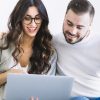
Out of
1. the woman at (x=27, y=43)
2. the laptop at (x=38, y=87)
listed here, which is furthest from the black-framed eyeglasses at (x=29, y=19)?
the laptop at (x=38, y=87)

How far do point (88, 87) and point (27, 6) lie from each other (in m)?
0.54

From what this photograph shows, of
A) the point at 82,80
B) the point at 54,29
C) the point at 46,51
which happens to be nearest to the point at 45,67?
the point at 46,51

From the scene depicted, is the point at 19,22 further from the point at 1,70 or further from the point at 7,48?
the point at 1,70

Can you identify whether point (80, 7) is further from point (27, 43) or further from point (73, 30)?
point (27, 43)

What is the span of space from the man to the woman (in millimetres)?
69

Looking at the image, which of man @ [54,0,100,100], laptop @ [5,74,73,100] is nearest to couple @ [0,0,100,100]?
man @ [54,0,100,100]

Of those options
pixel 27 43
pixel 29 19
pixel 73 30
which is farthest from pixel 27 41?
pixel 73 30

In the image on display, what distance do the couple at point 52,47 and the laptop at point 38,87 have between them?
12 cm

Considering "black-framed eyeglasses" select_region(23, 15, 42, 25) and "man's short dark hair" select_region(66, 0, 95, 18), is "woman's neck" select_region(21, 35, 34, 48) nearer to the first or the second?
"black-framed eyeglasses" select_region(23, 15, 42, 25)

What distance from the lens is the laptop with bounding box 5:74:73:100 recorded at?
1323 mm

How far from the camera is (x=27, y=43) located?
1.64m

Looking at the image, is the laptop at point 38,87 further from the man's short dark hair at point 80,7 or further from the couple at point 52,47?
the man's short dark hair at point 80,7

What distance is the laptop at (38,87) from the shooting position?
1.32 m

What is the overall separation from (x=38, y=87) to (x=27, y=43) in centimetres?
35
